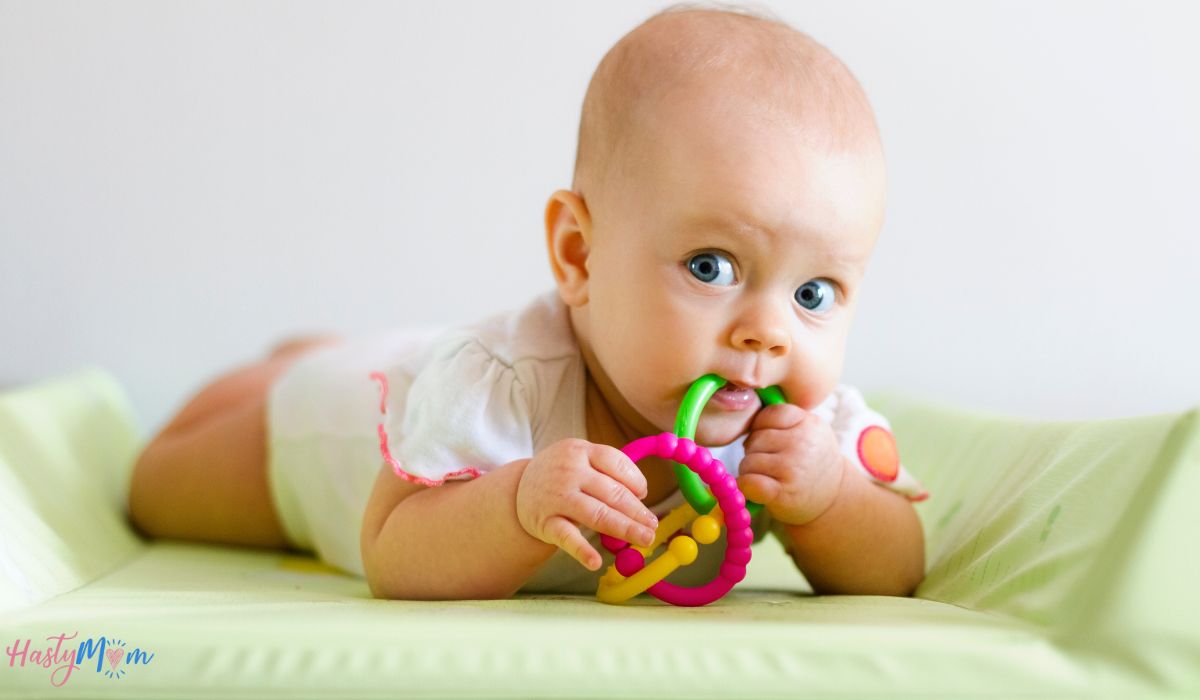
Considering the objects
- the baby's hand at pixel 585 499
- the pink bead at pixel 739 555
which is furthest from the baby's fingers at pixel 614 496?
the pink bead at pixel 739 555

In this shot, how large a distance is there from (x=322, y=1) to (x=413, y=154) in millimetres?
311

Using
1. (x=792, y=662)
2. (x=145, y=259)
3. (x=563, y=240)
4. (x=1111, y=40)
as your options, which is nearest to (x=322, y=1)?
(x=145, y=259)

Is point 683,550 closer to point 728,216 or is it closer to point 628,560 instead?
point 628,560

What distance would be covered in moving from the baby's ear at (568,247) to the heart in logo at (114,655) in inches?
18.7

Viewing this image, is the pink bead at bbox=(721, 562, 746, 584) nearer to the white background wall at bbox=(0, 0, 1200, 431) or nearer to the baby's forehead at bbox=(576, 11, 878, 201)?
the baby's forehead at bbox=(576, 11, 878, 201)

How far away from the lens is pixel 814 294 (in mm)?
932

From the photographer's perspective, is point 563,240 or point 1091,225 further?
point 1091,225

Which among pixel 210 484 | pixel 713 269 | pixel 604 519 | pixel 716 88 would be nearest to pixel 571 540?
pixel 604 519

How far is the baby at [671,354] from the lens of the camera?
0.89 meters

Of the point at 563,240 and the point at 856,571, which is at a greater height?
the point at 563,240

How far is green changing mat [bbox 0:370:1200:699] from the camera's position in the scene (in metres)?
0.67

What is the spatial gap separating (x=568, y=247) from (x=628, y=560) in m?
0.29

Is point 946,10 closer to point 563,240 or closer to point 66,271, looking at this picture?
point 563,240

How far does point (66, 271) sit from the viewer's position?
7.00 ft
